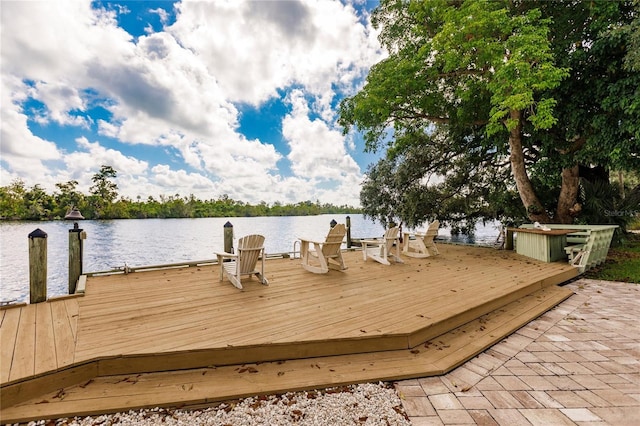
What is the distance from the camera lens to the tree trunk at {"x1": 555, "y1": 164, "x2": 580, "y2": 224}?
923 cm

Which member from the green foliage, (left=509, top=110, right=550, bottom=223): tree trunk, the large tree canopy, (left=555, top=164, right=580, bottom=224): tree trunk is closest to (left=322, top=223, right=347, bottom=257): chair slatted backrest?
the large tree canopy

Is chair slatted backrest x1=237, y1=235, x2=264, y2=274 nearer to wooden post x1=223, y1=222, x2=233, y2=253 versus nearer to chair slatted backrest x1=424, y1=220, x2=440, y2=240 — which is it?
wooden post x1=223, y1=222, x2=233, y2=253

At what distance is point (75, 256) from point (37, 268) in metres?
0.95

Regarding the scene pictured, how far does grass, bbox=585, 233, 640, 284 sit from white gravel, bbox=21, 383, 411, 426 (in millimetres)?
7008

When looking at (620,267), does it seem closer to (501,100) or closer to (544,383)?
(501,100)

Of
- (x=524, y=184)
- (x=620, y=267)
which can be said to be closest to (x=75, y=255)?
(x=620, y=267)

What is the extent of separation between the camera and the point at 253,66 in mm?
11492

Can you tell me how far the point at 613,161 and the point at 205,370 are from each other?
34.4 ft

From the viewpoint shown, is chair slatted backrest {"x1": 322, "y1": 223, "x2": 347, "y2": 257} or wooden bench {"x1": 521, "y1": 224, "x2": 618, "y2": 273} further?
wooden bench {"x1": 521, "y1": 224, "x2": 618, "y2": 273}

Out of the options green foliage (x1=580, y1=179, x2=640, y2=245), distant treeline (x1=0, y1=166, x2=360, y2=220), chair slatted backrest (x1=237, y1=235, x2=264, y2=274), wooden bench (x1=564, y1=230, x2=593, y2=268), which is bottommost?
wooden bench (x1=564, y1=230, x2=593, y2=268)

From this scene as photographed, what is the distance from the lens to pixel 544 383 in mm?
2262

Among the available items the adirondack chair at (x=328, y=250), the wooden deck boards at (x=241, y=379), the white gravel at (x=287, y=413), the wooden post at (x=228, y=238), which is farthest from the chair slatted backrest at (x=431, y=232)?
the white gravel at (x=287, y=413)

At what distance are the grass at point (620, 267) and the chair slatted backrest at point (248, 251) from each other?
24.4 feet

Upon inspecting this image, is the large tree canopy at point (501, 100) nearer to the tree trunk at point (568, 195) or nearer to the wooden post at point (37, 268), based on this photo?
the tree trunk at point (568, 195)
